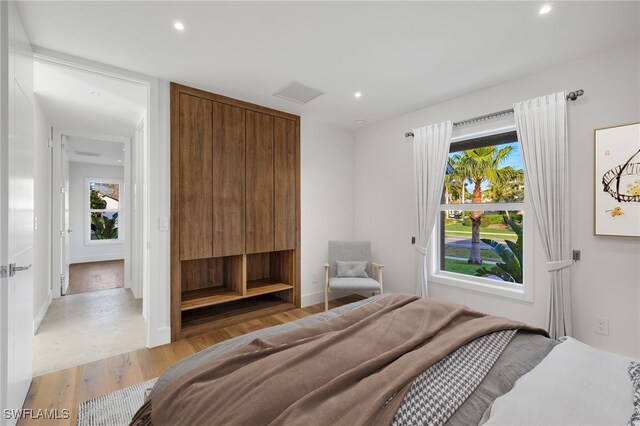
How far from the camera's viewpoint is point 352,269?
382cm

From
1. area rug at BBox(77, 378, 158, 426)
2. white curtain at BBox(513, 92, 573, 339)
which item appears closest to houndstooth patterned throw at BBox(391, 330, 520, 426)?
white curtain at BBox(513, 92, 573, 339)

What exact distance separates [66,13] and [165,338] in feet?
8.97

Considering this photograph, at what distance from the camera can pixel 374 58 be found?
2410 mm

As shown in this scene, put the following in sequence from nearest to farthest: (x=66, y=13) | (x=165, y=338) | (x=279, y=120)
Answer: (x=66, y=13), (x=165, y=338), (x=279, y=120)

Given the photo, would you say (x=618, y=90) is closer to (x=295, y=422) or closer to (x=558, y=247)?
(x=558, y=247)

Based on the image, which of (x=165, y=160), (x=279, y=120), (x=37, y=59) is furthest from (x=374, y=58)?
(x=37, y=59)

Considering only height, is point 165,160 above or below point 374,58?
below

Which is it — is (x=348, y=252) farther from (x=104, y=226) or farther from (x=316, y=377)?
(x=104, y=226)

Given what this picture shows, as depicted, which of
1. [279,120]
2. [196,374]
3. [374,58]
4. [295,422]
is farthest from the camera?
[279,120]

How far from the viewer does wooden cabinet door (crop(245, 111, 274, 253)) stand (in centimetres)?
338

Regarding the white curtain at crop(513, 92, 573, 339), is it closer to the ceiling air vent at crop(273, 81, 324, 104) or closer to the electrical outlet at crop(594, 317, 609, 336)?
the electrical outlet at crop(594, 317, 609, 336)

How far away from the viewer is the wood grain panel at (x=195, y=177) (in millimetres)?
2908

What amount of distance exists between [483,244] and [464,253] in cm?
24

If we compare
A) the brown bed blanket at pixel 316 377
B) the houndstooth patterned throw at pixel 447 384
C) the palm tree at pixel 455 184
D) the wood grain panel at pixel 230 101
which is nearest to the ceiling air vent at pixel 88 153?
the wood grain panel at pixel 230 101
